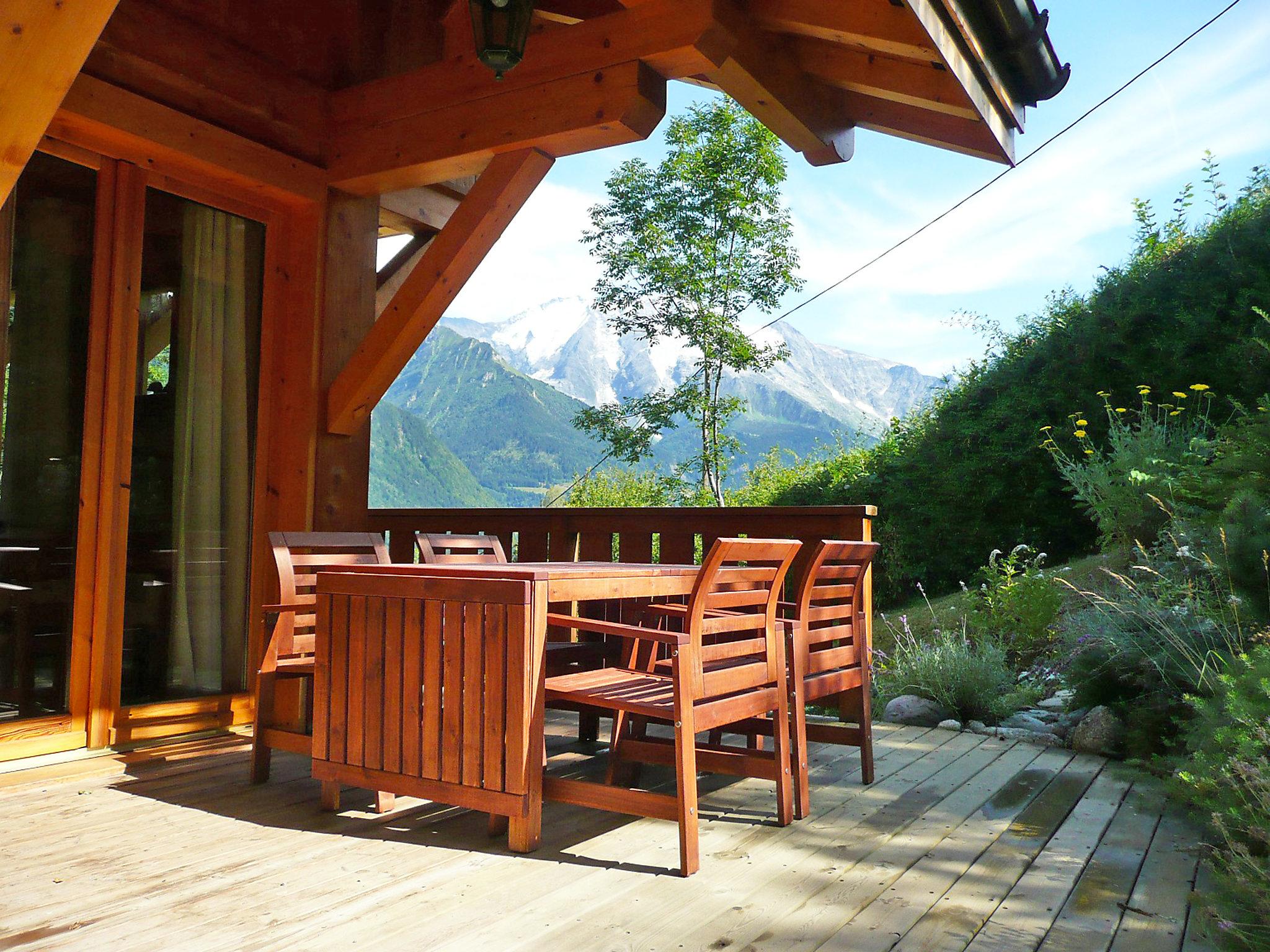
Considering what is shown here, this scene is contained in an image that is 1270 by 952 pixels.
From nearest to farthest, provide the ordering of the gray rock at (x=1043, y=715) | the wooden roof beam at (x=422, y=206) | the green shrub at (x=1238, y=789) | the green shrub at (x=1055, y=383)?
the green shrub at (x=1238, y=789) → the gray rock at (x=1043, y=715) → the wooden roof beam at (x=422, y=206) → the green shrub at (x=1055, y=383)

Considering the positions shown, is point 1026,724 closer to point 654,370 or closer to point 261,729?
point 261,729

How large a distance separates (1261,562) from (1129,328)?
6.40 metres

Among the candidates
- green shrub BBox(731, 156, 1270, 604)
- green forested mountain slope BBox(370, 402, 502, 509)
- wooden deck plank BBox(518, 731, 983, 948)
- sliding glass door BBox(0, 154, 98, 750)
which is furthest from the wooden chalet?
green forested mountain slope BBox(370, 402, 502, 509)

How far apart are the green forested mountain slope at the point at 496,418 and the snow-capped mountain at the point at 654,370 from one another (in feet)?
63.9

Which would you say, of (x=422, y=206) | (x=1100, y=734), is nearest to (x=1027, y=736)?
(x=1100, y=734)

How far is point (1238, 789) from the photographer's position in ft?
6.88

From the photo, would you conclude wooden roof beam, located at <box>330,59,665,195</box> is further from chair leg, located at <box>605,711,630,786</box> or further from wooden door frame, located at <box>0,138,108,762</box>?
chair leg, located at <box>605,711,630,786</box>

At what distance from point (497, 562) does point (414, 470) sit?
3168 inches

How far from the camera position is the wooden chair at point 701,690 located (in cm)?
246

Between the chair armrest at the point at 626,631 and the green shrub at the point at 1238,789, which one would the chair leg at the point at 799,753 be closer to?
the chair armrest at the point at 626,631

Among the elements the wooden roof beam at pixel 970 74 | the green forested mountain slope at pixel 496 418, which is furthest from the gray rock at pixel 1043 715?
the green forested mountain slope at pixel 496 418

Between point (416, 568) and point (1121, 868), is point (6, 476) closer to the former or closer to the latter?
point (416, 568)

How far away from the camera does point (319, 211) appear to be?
14.3ft

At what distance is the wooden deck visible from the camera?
6.58 ft
